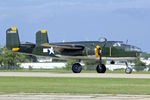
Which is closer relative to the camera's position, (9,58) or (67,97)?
(67,97)

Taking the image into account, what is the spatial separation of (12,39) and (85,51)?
10982 millimetres

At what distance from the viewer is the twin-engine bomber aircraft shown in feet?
173

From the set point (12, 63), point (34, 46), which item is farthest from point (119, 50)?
point (12, 63)

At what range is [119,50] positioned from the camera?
5262 cm

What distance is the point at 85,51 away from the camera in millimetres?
53594

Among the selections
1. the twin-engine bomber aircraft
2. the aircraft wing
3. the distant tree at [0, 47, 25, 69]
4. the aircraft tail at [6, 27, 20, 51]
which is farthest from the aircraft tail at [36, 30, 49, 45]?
the distant tree at [0, 47, 25, 69]

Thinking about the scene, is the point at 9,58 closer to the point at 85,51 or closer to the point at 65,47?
the point at 65,47

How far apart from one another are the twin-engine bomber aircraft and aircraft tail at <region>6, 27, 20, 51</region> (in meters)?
0.84

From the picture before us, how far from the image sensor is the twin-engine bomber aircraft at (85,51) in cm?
5262

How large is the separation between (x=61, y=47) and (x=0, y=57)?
70.9m

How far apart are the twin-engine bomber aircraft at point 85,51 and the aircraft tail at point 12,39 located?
2.74 feet

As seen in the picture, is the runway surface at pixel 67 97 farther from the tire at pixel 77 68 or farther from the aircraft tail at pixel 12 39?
the aircraft tail at pixel 12 39

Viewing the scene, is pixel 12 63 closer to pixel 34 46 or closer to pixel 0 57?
pixel 0 57

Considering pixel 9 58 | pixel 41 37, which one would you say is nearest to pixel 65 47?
pixel 41 37
